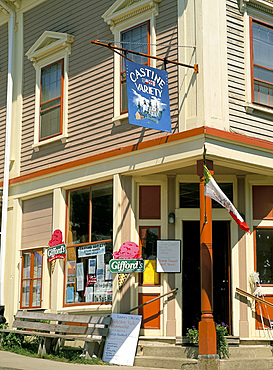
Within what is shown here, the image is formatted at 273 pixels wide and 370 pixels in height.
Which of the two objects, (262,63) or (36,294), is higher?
(262,63)

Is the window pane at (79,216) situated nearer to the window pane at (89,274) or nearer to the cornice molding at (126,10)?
the window pane at (89,274)

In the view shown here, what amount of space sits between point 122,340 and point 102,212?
2.95 metres

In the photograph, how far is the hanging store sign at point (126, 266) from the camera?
13086 millimetres

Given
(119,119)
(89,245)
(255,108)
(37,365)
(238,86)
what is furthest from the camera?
(89,245)

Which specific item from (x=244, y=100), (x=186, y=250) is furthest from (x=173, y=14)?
(x=186, y=250)

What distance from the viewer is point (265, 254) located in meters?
13.8

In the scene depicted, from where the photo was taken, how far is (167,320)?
13.1 m

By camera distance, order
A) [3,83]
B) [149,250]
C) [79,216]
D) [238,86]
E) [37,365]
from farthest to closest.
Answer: [3,83]
[79,216]
[149,250]
[238,86]
[37,365]

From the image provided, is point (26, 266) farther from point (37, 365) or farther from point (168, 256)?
point (37, 365)

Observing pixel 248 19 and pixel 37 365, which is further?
pixel 248 19

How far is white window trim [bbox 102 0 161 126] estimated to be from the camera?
1345cm

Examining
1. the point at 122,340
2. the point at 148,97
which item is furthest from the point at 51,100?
the point at 122,340

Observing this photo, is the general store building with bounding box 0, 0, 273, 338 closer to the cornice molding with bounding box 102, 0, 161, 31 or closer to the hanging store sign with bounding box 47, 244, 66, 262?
the cornice molding with bounding box 102, 0, 161, 31

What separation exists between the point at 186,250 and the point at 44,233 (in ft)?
12.3
